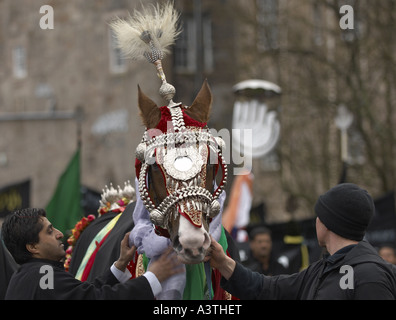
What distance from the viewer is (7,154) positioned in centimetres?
3125

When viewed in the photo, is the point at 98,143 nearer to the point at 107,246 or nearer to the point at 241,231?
the point at 241,231

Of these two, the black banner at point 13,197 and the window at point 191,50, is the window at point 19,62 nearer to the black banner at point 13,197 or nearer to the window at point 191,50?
the window at point 191,50

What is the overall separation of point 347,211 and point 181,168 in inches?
35.8

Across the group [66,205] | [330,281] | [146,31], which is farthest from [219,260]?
[66,205]

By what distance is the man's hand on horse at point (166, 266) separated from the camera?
423 cm

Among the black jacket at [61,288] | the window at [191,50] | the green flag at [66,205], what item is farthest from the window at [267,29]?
the black jacket at [61,288]

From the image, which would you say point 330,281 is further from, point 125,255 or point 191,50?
point 191,50

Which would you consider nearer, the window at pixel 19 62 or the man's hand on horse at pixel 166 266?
the man's hand on horse at pixel 166 266

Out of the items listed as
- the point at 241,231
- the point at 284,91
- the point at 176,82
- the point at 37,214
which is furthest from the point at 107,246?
the point at 176,82

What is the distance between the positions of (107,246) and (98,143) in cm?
2291

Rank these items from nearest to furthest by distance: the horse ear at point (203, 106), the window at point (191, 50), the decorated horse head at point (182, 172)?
1. the decorated horse head at point (182, 172)
2. the horse ear at point (203, 106)
3. the window at point (191, 50)

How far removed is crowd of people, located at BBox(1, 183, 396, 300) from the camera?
12.6ft

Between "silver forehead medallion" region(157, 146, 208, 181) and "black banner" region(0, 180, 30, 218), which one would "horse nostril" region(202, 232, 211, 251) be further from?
"black banner" region(0, 180, 30, 218)

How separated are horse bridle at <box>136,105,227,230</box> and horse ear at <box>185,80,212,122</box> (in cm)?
12
